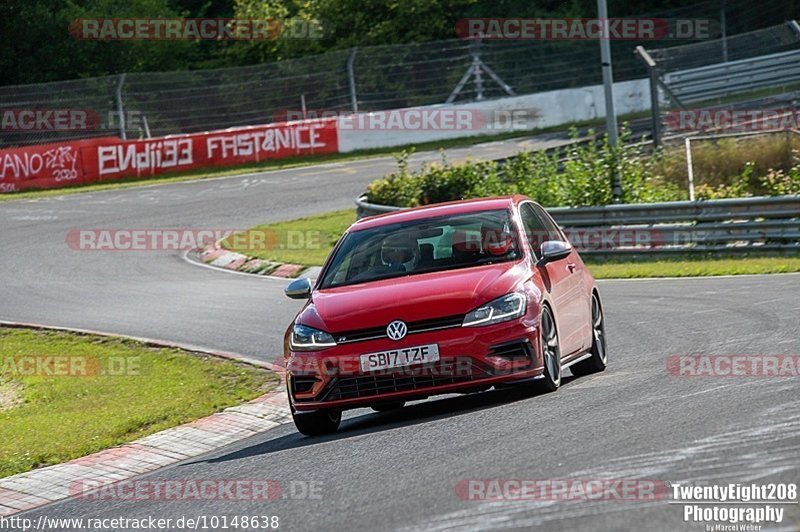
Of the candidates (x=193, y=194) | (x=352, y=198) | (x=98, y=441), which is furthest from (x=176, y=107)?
(x=98, y=441)

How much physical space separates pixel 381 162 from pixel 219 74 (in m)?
6.23

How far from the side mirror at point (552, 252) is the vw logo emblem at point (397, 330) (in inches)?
56.8

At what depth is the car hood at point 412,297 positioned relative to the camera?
30.7 ft

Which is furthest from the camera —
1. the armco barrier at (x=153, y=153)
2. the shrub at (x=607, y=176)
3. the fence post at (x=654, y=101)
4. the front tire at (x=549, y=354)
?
the armco barrier at (x=153, y=153)

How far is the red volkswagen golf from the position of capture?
929 centimetres

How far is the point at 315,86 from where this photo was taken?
40.4 m

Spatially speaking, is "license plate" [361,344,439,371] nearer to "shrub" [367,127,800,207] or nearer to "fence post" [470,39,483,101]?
"shrub" [367,127,800,207]

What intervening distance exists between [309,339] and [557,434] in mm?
2336

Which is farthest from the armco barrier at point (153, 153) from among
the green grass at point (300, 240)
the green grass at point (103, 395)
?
the green grass at point (103, 395)

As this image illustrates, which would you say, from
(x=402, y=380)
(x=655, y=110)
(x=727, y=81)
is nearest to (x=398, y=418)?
(x=402, y=380)

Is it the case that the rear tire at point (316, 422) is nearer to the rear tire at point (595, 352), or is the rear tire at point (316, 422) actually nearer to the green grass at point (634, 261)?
the rear tire at point (595, 352)

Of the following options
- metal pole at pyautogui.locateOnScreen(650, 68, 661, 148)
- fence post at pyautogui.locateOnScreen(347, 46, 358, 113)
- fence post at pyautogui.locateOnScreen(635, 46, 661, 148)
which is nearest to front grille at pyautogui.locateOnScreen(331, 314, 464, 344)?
fence post at pyautogui.locateOnScreen(635, 46, 661, 148)

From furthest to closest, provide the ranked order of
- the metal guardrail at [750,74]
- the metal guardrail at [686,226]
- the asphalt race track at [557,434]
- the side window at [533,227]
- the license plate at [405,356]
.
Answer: the metal guardrail at [750,74] → the metal guardrail at [686,226] → the side window at [533,227] → the license plate at [405,356] → the asphalt race track at [557,434]

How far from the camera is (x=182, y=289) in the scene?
21.1 meters
